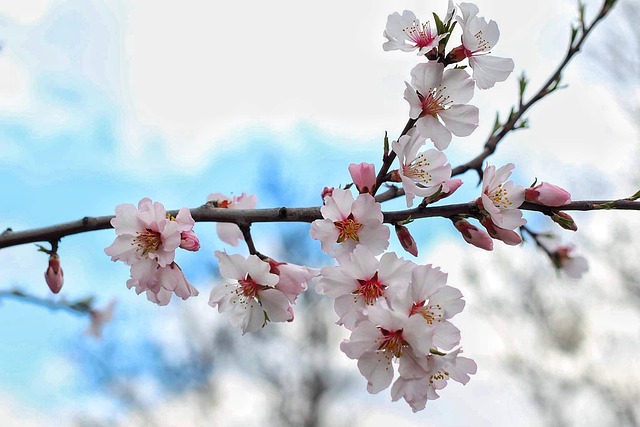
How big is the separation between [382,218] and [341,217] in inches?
3.1

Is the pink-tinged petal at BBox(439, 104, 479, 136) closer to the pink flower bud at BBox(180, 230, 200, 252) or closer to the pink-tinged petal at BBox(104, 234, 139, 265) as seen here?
the pink flower bud at BBox(180, 230, 200, 252)

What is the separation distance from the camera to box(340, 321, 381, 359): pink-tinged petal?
1032 mm

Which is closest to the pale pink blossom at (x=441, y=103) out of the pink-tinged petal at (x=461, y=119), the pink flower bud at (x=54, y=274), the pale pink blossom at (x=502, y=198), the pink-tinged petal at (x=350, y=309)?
the pink-tinged petal at (x=461, y=119)

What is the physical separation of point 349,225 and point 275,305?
0.23 metres

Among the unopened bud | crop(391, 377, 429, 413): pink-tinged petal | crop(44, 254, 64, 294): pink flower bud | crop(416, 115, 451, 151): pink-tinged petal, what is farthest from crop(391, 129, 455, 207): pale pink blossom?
crop(44, 254, 64, 294): pink flower bud

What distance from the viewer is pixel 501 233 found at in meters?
1.10

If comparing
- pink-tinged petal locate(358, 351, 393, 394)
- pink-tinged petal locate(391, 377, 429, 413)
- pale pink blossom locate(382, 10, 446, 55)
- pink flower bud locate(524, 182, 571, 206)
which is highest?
pale pink blossom locate(382, 10, 446, 55)

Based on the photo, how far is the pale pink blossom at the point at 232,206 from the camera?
56.4 inches

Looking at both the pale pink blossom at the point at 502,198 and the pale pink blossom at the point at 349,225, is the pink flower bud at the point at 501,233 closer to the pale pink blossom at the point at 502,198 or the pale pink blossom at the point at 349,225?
the pale pink blossom at the point at 502,198

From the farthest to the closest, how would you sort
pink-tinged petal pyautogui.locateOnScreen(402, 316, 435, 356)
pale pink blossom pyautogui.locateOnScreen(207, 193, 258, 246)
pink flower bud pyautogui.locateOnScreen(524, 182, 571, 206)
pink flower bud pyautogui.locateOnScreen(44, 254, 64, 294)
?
pale pink blossom pyautogui.locateOnScreen(207, 193, 258, 246) < pink flower bud pyautogui.locateOnScreen(44, 254, 64, 294) < pink flower bud pyautogui.locateOnScreen(524, 182, 571, 206) < pink-tinged petal pyautogui.locateOnScreen(402, 316, 435, 356)

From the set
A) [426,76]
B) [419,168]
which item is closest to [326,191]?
[419,168]

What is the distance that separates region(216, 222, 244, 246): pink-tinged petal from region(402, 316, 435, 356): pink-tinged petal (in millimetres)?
622

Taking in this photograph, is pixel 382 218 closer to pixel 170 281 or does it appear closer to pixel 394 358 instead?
pixel 394 358

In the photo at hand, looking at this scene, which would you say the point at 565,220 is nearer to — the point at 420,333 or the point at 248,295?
the point at 420,333
